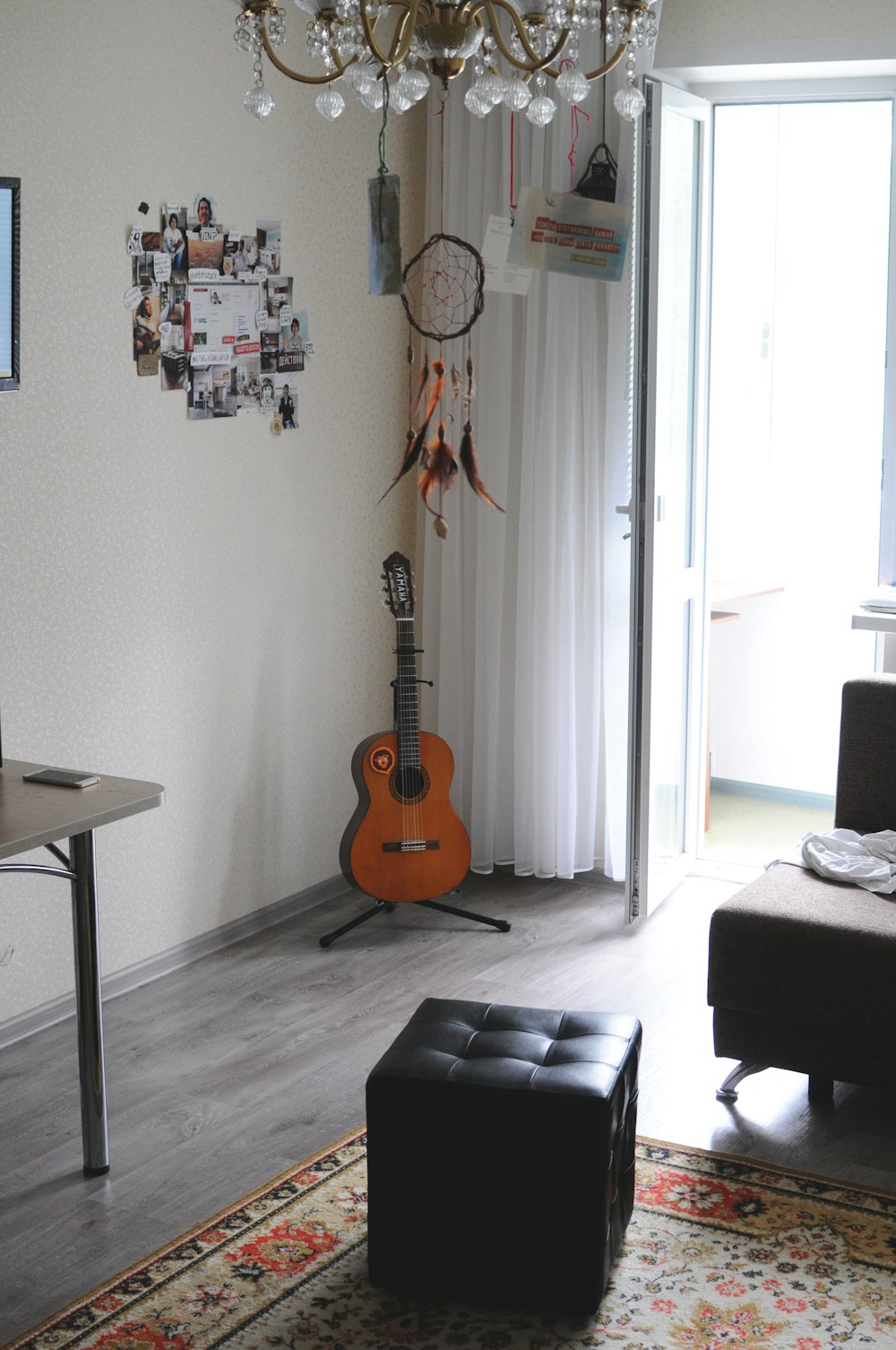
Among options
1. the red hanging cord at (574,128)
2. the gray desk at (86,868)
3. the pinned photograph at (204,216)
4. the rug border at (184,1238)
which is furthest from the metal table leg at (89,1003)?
the red hanging cord at (574,128)

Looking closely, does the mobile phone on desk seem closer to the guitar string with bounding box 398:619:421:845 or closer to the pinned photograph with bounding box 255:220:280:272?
the guitar string with bounding box 398:619:421:845

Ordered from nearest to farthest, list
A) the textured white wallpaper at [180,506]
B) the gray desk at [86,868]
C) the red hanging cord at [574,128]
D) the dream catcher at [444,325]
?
the gray desk at [86,868], the textured white wallpaper at [180,506], the red hanging cord at [574,128], the dream catcher at [444,325]

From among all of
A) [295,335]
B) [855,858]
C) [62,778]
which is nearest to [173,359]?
[295,335]

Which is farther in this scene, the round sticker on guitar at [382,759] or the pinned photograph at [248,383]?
the round sticker on guitar at [382,759]

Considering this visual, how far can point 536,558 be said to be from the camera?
430cm

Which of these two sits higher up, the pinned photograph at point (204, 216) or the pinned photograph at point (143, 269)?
the pinned photograph at point (204, 216)

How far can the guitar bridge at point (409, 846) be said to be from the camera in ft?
13.0

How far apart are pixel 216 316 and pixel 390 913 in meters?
1.75

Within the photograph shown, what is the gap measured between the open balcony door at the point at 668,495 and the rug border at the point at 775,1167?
3.95ft

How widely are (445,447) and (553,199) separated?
82cm

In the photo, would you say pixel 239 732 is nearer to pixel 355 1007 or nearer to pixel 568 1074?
pixel 355 1007

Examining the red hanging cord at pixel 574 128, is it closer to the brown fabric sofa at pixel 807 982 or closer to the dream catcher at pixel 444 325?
the dream catcher at pixel 444 325

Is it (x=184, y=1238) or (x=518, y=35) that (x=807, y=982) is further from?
(x=518, y=35)

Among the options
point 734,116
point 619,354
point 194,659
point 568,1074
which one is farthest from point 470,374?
point 568,1074
